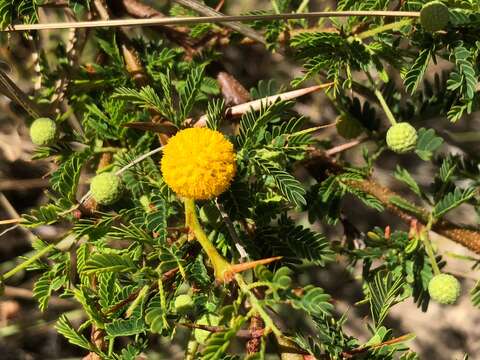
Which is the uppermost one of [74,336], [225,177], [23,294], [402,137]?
[225,177]

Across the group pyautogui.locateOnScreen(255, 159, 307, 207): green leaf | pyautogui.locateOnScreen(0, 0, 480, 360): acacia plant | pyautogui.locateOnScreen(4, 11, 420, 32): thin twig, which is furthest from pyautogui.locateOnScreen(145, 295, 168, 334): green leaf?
→ pyautogui.locateOnScreen(4, 11, 420, 32): thin twig

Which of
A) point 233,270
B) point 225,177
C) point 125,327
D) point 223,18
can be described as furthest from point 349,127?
point 125,327

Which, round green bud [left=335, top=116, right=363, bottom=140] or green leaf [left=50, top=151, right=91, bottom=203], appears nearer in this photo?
green leaf [left=50, top=151, right=91, bottom=203]

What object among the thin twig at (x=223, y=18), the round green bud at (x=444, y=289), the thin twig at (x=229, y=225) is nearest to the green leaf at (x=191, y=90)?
the thin twig at (x=223, y=18)

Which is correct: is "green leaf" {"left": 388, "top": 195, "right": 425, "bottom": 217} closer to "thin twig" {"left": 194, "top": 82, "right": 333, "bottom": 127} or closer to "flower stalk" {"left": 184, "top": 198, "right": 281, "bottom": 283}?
"thin twig" {"left": 194, "top": 82, "right": 333, "bottom": 127}

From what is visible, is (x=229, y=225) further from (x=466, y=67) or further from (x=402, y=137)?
(x=466, y=67)

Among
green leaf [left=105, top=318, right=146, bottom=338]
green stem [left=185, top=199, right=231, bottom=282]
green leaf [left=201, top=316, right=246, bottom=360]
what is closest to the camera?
green leaf [left=201, top=316, right=246, bottom=360]
